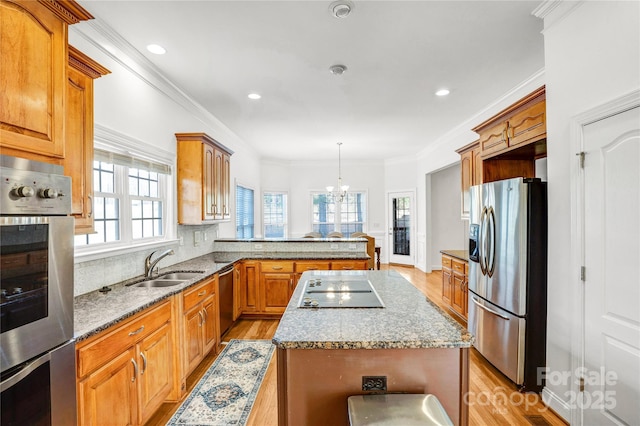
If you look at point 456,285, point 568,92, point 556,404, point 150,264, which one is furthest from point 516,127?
point 150,264

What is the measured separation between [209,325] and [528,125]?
3.44 metres

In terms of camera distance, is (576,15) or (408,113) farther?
(408,113)

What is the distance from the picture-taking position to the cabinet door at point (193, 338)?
2451 millimetres

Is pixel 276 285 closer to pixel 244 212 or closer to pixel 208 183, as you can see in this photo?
pixel 208 183

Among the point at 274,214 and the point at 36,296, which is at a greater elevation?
the point at 274,214

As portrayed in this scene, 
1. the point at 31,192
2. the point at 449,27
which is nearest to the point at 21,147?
the point at 31,192

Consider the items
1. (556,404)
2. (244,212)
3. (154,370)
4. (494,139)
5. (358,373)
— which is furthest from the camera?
(244,212)

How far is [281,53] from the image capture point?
8.95 ft

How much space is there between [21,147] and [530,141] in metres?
3.33

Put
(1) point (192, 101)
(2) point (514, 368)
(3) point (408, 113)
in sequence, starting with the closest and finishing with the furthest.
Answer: (2) point (514, 368) < (1) point (192, 101) < (3) point (408, 113)

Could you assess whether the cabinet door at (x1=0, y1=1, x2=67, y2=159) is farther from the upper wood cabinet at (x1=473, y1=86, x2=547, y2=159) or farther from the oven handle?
the upper wood cabinet at (x1=473, y1=86, x2=547, y2=159)

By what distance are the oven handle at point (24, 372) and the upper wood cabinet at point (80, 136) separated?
0.70 m

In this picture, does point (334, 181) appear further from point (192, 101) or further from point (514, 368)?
point (514, 368)

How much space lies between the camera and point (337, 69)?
300 cm
